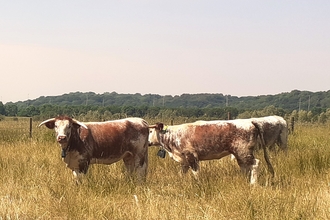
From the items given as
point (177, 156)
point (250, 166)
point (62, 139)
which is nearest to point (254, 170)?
point (250, 166)

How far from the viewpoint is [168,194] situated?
7.12 m

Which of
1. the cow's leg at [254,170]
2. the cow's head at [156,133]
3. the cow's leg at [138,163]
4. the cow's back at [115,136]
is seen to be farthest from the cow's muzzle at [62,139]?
the cow's leg at [254,170]

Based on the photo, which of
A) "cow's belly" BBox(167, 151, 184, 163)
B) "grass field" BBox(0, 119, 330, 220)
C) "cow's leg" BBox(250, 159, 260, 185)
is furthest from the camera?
"cow's belly" BBox(167, 151, 184, 163)

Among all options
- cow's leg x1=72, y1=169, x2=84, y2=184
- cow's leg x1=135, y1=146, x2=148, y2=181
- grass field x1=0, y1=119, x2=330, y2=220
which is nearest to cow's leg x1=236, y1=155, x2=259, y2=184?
grass field x1=0, y1=119, x2=330, y2=220

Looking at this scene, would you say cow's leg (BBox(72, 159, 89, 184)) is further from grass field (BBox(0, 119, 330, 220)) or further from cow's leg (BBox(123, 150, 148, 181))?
cow's leg (BBox(123, 150, 148, 181))

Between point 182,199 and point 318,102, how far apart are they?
131m

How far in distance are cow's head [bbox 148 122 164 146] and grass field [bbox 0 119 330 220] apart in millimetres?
678

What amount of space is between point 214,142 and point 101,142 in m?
2.32

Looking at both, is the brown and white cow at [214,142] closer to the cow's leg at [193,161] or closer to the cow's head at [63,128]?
the cow's leg at [193,161]

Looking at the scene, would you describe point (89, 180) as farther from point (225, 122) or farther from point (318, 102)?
point (318, 102)

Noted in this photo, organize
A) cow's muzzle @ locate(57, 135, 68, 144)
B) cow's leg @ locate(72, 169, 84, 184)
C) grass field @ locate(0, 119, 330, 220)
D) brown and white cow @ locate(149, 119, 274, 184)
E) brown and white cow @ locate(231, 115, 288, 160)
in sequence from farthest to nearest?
1. brown and white cow @ locate(231, 115, 288, 160)
2. brown and white cow @ locate(149, 119, 274, 184)
3. cow's leg @ locate(72, 169, 84, 184)
4. cow's muzzle @ locate(57, 135, 68, 144)
5. grass field @ locate(0, 119, 330, 220)

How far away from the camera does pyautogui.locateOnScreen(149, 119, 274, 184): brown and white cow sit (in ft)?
28.5

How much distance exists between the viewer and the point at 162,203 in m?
6.20

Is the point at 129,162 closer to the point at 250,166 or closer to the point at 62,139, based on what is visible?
the point at 62,139
